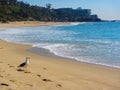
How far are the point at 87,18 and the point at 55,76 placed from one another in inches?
6852

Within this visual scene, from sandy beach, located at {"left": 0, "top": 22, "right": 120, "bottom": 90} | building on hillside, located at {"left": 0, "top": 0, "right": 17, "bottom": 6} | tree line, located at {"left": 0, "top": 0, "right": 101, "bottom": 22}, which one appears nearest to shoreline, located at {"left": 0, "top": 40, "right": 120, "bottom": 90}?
sandy beach, located at {"left": 0, "top": 22, "right": 120, "bottom": 90}

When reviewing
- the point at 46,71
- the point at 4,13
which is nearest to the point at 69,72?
the point at 46,71

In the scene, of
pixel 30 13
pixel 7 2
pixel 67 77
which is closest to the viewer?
pixel 67 77

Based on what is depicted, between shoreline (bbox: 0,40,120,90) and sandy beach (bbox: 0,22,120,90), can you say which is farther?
shoreline (bbox: 0,40,120,90)

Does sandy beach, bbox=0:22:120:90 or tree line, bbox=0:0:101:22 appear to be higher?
sandy beach, bbox=0:22:120:90

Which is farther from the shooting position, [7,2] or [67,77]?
[7,2]

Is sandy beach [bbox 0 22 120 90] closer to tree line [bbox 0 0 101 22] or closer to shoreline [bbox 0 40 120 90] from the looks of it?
shoreline [bbox 0 40 120 90]

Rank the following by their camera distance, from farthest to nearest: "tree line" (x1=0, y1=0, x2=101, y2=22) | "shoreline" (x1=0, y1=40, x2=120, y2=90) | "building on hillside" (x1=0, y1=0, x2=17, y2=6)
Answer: "building on hillside" (x1=0, y1=0, x2=17, y2=6), "tree line" (x1=0, y1=0, x2=101, y2=22), "shoreline" (x1=0, y1=40, x2=120, y2=90)

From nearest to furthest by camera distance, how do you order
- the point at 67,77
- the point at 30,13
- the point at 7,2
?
the point at 67,77, the point at 7,2, the point at 30,13

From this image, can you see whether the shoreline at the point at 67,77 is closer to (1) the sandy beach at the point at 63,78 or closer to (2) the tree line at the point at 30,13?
(1) the sandy beach at the point at 63,78

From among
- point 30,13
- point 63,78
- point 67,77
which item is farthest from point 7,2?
point 63,78

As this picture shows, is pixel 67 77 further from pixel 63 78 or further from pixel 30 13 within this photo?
pixel 30 13

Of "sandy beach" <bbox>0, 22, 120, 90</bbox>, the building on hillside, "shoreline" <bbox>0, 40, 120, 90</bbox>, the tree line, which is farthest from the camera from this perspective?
the building on hillside

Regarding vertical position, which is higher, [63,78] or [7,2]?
[63,78]
